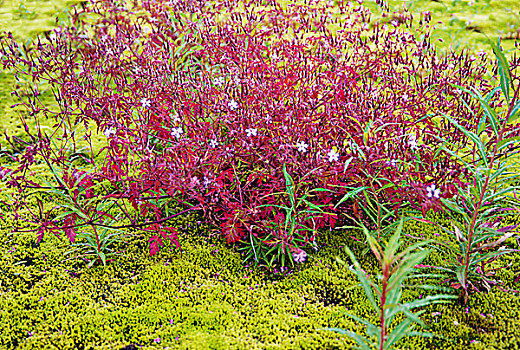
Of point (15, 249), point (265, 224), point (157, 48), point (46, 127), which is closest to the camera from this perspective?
point (265, 224)

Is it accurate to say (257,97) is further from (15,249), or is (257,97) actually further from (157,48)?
(15,249)

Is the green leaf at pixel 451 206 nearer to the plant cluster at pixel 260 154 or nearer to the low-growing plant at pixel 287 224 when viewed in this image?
the plant cluster at pixel 260 154

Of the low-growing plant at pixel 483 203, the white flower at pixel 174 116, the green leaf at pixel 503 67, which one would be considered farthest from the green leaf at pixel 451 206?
the white flower at pixel 174 116

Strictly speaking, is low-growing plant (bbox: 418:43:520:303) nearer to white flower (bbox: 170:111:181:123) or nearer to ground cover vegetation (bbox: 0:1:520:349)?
ground cover vegetation (bbox: 0:1:520:349)

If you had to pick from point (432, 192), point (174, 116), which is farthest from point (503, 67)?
point (174, 116)

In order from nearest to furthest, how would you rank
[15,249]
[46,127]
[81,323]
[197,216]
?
[81,323]
[15,249]
[197,216]
[46,127]

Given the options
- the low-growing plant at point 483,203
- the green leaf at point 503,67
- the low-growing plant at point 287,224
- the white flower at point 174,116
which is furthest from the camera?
the white flower at point 174,116

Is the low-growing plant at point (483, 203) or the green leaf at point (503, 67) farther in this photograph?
the low-growing plant at point (483, 203)

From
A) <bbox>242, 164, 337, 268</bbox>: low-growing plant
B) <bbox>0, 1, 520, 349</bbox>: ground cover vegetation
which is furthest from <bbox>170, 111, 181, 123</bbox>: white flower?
<bbox>242, 164, 337, 268</bbox>: low-growing plant

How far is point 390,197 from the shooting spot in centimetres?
264

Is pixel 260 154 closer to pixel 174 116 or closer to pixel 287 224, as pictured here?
pixel 287 224

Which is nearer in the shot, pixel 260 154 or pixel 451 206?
pixel 451 206

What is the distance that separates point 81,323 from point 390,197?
186 cm

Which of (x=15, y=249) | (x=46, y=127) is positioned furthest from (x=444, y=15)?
(x=15, y=249)
